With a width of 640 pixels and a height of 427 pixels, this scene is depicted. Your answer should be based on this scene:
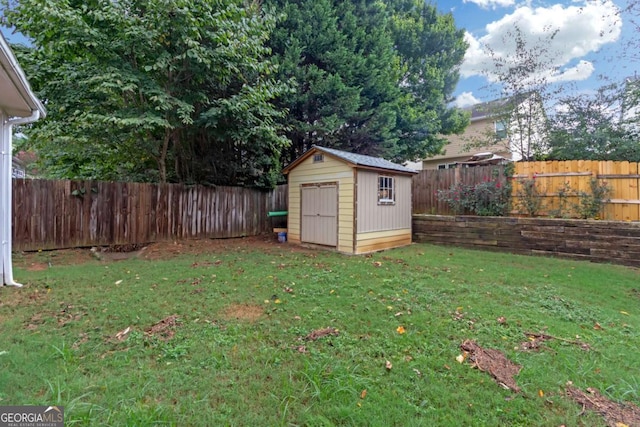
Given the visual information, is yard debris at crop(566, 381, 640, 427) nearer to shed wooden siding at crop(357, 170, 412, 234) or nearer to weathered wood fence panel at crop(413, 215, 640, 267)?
shed wooden siding at crop(357, 170, 412, 234)

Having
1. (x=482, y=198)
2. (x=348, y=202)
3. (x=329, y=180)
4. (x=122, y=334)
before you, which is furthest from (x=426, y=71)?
→ (x=122, y=334)

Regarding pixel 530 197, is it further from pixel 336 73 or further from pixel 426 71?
pixel 426 71

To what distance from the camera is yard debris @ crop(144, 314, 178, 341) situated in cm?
287

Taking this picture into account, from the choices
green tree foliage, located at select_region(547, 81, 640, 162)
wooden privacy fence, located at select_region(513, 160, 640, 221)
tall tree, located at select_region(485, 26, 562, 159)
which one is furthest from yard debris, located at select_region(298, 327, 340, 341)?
tall tree, located at select_region(485, 26, 562, 159)

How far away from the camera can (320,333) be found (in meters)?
2.93

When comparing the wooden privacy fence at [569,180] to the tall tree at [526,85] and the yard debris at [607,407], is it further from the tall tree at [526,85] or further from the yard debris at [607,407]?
the yard debris at [607,407]

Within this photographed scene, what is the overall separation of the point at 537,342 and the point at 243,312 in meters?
2.95

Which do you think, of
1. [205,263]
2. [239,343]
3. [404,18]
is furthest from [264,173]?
[404,18]

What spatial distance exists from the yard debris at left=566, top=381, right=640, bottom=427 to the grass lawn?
61 millimetres

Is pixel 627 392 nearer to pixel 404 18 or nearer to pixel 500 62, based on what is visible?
pixel 500 62

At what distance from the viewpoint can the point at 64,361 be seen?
2.38 meters

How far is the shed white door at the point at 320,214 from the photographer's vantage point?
757cm

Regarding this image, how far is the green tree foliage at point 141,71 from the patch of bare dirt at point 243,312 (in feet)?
15.5

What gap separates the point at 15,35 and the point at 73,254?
5.44 metres
